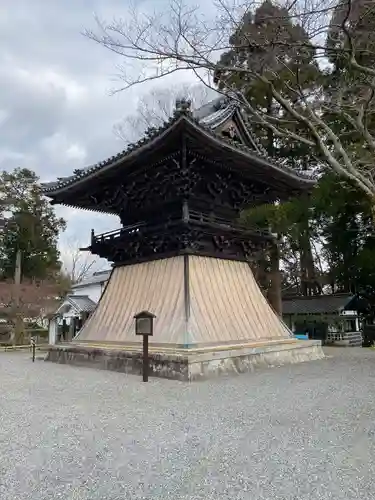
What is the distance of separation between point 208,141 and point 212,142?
9 cm

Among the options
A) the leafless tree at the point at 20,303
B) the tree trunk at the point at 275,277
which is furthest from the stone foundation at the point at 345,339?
the leafless tree at the point at 20,303

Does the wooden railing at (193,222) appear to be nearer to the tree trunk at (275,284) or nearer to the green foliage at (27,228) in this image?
the tree trunk at (275,284)

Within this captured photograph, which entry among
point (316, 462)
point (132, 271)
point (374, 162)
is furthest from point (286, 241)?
point (316, 462)

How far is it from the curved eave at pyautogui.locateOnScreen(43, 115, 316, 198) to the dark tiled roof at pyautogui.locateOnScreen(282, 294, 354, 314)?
9.78 m

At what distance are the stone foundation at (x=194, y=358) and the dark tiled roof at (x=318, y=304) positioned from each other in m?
9.17

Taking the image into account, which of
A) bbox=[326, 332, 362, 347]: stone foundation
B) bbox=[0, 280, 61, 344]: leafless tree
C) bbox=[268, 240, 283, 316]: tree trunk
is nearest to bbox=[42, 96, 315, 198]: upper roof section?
bbox=[268, 240, 283, 316]: tree trunk

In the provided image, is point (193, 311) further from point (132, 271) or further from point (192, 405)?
point (192, 405)

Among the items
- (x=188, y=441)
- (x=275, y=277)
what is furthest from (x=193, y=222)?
(x=275, y=277)

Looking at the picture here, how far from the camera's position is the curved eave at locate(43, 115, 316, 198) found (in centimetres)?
790

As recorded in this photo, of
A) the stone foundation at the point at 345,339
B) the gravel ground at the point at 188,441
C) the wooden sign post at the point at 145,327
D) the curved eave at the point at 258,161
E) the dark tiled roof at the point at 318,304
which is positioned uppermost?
the curved eave at the point at 258,161

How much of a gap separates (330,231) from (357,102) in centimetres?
967

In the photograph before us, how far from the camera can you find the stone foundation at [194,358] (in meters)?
7.40

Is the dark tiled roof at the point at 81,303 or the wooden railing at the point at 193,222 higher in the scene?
the wooden railing at the point at 193,222

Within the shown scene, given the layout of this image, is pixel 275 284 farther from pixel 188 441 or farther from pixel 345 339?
pixel 188 441
